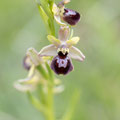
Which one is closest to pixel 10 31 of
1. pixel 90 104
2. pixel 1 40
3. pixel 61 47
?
pixel 1 40

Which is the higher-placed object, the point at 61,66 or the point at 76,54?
the point at 76,54

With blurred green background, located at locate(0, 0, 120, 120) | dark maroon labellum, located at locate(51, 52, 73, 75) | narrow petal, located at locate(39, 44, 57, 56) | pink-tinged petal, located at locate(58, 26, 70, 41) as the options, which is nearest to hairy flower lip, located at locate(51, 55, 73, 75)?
dark maroon labellum, located at locate(51, 52, 73, 75)

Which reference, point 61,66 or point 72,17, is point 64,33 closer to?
point 72,17

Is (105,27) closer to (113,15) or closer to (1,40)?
(113,15)

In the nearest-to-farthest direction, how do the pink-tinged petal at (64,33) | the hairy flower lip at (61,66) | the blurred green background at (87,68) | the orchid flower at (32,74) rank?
the hairy flower lip at (61,66), the pink-tinged petal at (64,33), the orchid flower at (32,74), the blurred green background at (87,68)

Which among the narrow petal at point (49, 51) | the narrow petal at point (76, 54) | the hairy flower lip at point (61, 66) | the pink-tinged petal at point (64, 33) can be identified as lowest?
the hairy flower lip at point (61, 66)

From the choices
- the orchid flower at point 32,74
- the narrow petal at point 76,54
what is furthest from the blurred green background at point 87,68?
the narrow petal at point 76,54

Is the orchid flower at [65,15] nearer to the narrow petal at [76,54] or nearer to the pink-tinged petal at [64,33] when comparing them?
the pink-tinged petal at [64,33]

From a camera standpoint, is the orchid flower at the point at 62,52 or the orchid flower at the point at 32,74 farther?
the orchid flower at the point at 32,74

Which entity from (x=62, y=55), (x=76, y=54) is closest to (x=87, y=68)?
(x=76, y=54)
